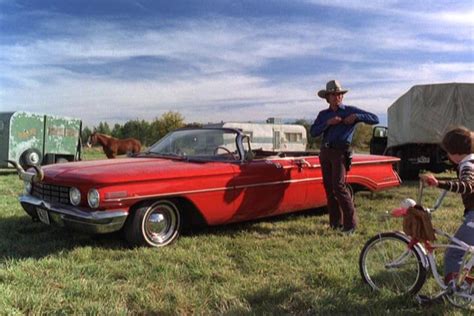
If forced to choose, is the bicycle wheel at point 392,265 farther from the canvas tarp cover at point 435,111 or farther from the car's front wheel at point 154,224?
the canvas tarp cover at point 435,111

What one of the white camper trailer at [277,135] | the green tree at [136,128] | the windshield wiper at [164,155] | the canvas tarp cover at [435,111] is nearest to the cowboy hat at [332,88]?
the windshield wiper at [164,155]

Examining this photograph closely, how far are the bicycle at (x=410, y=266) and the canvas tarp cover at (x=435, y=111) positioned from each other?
8.59 meters

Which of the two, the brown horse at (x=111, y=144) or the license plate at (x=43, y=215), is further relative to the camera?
the brown horse at (x=111, y=144)

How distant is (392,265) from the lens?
357 centimetres

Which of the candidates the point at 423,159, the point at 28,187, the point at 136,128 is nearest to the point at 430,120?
the point at 423,159

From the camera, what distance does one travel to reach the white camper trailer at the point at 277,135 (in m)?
27.1

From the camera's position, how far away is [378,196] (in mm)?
8664

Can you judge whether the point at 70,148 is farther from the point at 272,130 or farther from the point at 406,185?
the point at 272,130

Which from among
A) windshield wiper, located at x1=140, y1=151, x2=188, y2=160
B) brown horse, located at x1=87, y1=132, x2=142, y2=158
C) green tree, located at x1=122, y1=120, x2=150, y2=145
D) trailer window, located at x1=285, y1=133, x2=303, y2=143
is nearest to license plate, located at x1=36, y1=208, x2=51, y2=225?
windshield wiper, located at x1=140, y1=151, x2=188, y2=160

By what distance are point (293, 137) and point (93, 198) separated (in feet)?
85.6

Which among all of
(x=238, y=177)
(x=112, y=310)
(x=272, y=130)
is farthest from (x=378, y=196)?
(x=272, y=130)

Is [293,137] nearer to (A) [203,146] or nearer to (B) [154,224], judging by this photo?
(A) [203,146]

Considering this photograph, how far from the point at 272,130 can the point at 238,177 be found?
2333cm

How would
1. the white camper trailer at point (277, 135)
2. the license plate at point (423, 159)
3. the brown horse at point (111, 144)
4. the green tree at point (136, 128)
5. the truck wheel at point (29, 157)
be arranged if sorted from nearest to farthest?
the license plate at point (423, 159) → the truck wheel at point (29, 157) → the brown horse at point (111, 144) → the white camper trailer at point (277, 135) → the green tree at point (136, 128)
